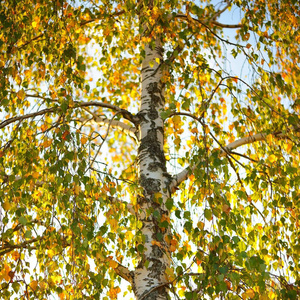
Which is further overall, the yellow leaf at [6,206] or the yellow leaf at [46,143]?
the yellow leaf at [46,143]

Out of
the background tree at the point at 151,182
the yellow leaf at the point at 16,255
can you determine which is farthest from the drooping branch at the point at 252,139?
the yellow leaf at the point at 16,255

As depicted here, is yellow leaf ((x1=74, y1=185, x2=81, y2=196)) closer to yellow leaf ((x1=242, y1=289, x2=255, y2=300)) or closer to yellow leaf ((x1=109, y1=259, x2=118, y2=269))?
yellow leaf ((x1=109, y1=259, x2=118, y2=269))

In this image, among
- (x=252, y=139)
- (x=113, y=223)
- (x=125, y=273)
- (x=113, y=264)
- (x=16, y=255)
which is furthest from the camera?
(x=252, y=139)

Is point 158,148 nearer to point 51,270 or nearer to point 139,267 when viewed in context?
point 139,267

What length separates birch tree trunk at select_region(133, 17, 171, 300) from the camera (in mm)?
3061

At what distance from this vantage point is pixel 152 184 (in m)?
3.35

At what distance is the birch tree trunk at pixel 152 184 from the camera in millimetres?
3061

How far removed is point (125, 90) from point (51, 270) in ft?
9.98

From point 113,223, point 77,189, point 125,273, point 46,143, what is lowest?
point 125,273

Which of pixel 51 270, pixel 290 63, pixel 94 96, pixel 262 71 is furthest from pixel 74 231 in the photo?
pixel 94 96

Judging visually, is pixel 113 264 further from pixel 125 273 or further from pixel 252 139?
pixel 252 139

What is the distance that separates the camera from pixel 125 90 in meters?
5.59

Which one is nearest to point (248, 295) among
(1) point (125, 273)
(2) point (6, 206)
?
(1) point (125, 273)

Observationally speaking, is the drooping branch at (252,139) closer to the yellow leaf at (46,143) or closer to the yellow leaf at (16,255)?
the yellow leaf at (46,143)
